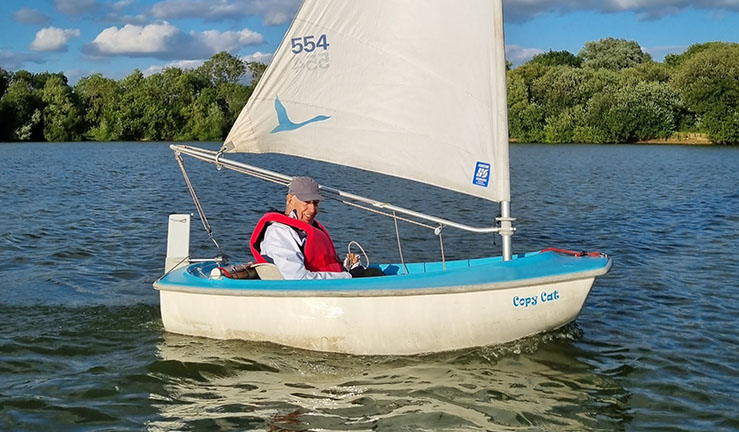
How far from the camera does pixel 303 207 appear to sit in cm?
659

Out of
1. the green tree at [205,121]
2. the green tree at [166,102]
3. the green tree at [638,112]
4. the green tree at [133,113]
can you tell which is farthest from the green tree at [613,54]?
the green tree at [133,113]

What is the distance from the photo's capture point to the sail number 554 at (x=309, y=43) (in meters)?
6.77

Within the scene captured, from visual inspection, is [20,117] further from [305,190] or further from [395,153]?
[395,153]

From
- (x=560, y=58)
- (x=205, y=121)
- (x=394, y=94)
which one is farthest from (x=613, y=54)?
(x=394, y=94)

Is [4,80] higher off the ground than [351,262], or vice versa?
[4,80]

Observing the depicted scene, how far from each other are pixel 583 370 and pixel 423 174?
2200 millimetres

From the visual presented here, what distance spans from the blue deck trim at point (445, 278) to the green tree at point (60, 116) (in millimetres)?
64288

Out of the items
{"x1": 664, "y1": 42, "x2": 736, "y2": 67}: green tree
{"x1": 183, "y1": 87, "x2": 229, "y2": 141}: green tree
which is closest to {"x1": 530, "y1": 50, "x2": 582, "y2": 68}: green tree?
{"x1": 664, "y1": 42, "x2": 736, "y2": 67}: green tree

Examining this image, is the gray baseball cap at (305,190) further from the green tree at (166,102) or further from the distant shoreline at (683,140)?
the green tree at (166,102)

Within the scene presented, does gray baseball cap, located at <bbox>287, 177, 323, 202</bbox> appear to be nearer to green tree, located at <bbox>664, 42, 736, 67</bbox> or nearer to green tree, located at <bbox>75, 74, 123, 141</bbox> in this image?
green tree, located at <bbox>75, 74, 123, 141</bbox>

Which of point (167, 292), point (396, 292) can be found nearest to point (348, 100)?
point (396, 292)

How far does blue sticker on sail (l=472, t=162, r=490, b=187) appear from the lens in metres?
6.42

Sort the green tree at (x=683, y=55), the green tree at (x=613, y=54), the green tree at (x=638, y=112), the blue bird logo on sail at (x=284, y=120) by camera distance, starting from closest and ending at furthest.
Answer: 1. the blue bird logo on sail at (x=284, y=120)
2. the green tree at (x=638, y=112)
3. the green tree at (x=683, y=55)
4. the green tree at (x=613, y=54)

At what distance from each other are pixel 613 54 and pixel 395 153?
82985 millimetres
